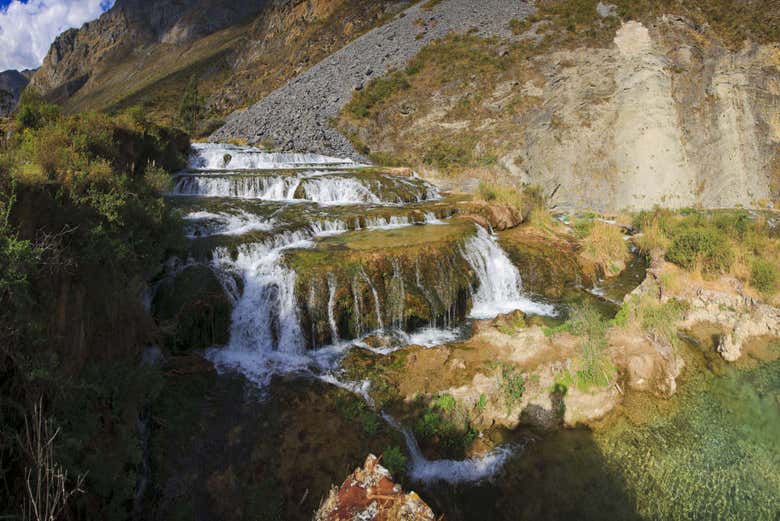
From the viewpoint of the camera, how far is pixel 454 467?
4723mm

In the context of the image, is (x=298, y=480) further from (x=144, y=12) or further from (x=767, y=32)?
(x=144, y=12)

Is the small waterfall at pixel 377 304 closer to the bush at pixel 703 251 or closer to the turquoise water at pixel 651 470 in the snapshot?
the turquoise water at pixel 651 470

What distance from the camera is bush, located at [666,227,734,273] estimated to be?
29.8 feet

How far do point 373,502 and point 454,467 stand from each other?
2821mm

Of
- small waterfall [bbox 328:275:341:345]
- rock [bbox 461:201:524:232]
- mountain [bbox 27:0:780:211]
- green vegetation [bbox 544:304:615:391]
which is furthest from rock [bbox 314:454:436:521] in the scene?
mountain [bbox 27:0:780:211]

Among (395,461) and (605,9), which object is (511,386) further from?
(605,9)

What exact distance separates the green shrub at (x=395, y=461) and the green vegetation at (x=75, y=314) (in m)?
2.55

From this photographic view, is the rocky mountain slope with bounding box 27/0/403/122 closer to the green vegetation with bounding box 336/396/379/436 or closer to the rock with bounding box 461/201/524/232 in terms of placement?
the rock with bounding box 461/201/524/232

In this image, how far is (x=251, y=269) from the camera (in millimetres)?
8203

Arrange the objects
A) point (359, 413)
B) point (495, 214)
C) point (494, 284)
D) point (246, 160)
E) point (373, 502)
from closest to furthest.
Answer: point (373, 502) → point (359, 413) → point (494, 284) → point (495, 214) → point (246, 160)

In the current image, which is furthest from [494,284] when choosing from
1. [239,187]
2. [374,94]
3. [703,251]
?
[374,94]

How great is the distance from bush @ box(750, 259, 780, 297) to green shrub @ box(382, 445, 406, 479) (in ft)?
29.9

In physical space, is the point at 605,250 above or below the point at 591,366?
above

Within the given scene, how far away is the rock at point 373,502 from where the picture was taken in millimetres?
2225
